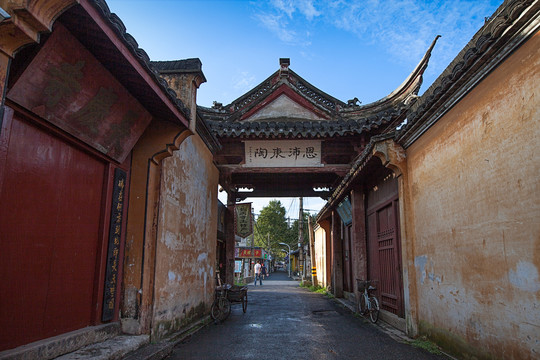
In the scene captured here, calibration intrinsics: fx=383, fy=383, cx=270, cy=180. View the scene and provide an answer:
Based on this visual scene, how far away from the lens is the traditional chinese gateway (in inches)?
146

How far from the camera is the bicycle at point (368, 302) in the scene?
8.84m

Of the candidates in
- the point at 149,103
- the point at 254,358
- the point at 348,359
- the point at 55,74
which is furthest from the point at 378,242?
the point at 55,74

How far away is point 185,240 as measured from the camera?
25.2ft

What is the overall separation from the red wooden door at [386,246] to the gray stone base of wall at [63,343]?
18.3 ft

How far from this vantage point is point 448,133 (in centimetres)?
555

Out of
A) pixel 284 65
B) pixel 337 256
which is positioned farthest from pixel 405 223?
pixel 337 256

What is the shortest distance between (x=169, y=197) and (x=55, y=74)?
313cm

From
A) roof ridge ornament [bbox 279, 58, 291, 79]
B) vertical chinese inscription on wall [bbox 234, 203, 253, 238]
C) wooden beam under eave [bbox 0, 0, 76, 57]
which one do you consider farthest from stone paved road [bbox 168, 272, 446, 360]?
roof ridge ornament [bbox 279, 58, 291, 79]

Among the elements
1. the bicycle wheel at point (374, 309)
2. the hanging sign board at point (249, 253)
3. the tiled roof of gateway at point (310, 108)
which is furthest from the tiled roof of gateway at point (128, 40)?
the hanging sign board at point (249, 253)

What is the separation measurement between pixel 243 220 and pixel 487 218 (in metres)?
12.1

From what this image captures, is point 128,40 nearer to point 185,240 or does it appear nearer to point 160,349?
point 160,349

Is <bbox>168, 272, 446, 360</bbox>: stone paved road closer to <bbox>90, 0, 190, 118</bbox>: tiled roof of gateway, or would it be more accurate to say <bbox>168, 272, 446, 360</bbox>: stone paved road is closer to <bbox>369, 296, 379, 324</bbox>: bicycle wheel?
<bbox>369, 296, 379, 324</bbox>: bicycle wheel

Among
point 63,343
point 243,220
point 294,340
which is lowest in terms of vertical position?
point 294,340

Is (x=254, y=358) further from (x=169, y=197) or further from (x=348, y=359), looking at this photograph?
(x=169, y=197)
